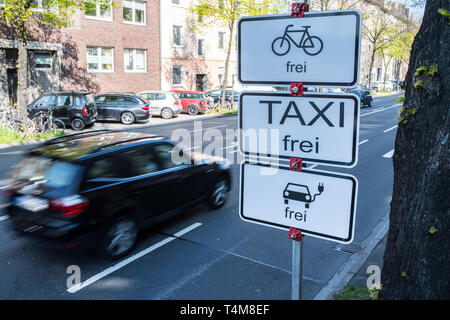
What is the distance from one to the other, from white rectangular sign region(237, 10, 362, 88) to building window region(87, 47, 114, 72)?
1030 inches

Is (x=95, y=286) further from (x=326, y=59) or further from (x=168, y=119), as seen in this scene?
(x=168, y=119)

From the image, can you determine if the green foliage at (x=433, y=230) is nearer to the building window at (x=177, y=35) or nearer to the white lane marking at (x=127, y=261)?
the white lane marking at (x=127, y=261)

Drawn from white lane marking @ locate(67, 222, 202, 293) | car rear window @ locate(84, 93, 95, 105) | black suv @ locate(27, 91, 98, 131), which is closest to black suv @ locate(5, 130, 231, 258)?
white lane marking @ locate(67, 222, 202, 293)

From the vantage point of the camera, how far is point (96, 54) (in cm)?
2709

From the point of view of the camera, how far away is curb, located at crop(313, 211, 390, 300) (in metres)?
4.68

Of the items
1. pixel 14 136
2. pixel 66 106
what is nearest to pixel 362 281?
pixel 14 136

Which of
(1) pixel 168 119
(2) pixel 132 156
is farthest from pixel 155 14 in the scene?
(2) pixel 132 156

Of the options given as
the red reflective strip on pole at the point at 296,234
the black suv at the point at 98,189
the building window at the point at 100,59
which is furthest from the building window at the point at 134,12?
the red reflective strip on pole at the point at 296,234

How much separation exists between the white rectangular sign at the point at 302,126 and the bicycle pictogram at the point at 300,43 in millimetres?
252

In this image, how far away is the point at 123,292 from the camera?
4754 mm

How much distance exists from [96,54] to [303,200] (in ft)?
88.9

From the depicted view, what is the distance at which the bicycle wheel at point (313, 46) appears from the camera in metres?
2.31

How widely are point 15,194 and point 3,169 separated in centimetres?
576

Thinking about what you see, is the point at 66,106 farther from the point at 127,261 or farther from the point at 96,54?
the point at 127,261
